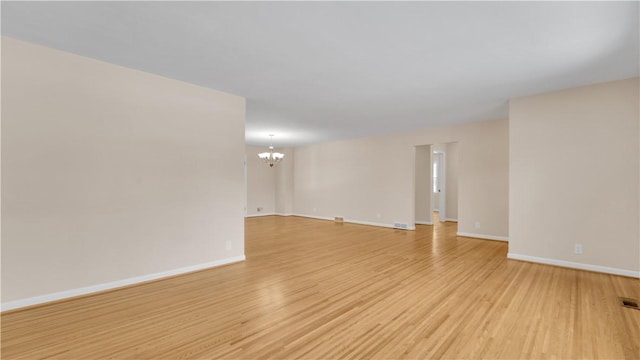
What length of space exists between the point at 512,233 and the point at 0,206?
6315mm

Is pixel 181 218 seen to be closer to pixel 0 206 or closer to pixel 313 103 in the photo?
pixel 0 206

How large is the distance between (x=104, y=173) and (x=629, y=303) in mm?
5657

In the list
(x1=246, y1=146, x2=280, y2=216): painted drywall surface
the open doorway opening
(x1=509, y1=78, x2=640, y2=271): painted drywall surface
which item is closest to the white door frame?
the open doorway opening

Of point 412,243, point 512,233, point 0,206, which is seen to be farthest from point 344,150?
point 0,206

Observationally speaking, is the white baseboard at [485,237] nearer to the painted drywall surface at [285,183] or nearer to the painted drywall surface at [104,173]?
the painted drywall surface at [104,173]

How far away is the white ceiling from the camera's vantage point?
2158mm

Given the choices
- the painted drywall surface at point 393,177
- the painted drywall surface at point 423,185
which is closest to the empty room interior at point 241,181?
the painted drywall surface at point 393,177

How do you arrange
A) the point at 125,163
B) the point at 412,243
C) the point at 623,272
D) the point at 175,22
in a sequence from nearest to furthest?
1. the point at 175,22
2. the point at 125,163
3. the point at 623,272
4. the point at 412,243

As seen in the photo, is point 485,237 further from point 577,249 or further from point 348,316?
point 348,316

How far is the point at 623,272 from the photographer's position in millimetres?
3592

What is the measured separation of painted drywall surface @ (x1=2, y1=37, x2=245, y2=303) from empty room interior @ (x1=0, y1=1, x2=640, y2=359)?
0.02 metres

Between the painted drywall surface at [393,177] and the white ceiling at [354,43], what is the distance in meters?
2.18

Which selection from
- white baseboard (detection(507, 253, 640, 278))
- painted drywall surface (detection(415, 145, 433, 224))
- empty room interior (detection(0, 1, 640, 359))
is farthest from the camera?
painted drywall surface (detection(415, 145, 433, 224))

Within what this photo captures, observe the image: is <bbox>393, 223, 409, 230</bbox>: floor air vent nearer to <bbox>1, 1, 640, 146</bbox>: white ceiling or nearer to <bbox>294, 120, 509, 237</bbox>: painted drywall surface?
<bbox>294, 120, 509, 237</bbox>: painted drywall surface
